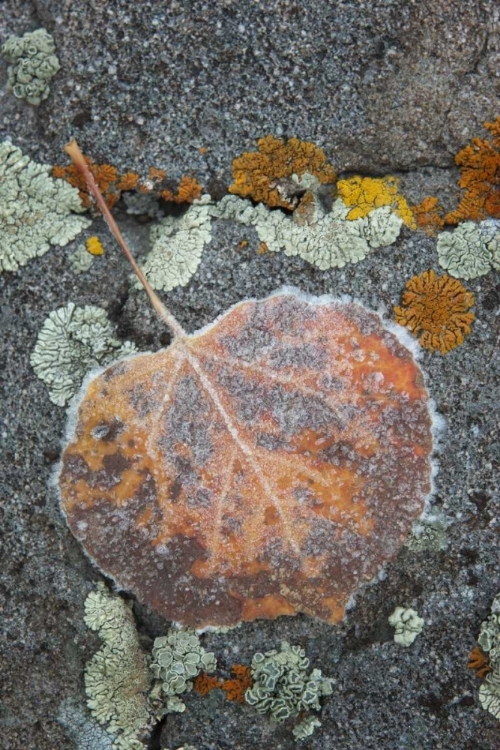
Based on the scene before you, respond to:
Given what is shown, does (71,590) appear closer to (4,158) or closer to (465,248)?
(4,158)

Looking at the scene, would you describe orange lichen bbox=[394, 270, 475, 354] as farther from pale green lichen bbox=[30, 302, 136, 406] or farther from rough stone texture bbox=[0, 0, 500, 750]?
pale green lichen bbox=[30, 302, 136, 406]

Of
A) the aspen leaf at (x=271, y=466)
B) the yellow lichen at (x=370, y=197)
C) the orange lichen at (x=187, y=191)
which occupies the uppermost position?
the orange lichen at (x=187, y=191)

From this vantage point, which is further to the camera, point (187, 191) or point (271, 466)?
point (187, 191)

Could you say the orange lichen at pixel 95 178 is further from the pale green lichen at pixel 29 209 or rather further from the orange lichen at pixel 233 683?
the orange lichen at pixel 233 683

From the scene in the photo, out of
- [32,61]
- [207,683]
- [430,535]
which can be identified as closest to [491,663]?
[430,535]

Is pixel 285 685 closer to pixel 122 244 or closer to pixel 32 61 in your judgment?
pixel 122 244

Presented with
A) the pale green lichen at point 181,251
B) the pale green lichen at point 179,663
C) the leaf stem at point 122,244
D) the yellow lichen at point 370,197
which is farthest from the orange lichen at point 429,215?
the pale green lichen at point 179,663

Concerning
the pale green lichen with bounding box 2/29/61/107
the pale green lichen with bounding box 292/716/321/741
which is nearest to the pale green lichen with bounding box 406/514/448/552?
the pale green lichen with bounding box 292/716/321/741
